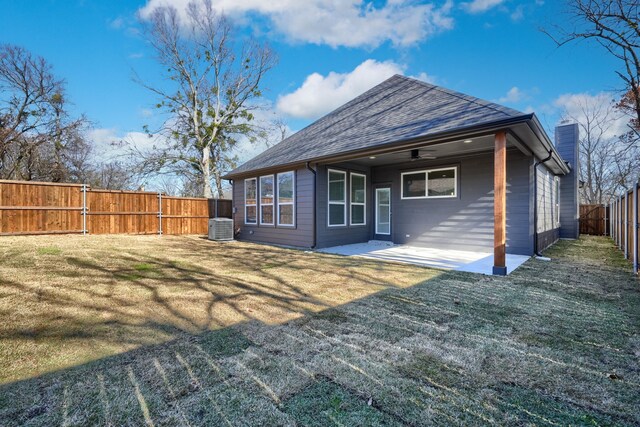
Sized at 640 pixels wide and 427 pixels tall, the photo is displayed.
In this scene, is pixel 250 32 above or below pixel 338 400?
above

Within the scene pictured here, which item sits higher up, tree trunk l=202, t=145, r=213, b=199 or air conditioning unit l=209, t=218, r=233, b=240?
tree trunk l=202, t=145, r=213, b=199

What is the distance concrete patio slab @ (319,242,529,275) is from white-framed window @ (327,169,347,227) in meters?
0.80

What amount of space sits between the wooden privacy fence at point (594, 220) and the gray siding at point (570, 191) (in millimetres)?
3382

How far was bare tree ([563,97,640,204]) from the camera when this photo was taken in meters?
19.3

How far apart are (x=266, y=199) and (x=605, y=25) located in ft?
37.3

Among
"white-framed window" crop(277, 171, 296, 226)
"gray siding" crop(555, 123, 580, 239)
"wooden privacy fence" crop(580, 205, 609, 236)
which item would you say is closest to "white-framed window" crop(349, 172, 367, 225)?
"white-framed window" crop(277, 171, 296, 226)

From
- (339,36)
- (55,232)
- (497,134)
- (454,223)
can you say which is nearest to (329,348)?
(497,134)

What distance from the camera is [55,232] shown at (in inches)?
354

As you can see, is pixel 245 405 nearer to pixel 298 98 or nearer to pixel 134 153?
pixel 134 153

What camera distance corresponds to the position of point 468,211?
7.73 m

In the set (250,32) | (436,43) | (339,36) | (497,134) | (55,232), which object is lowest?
(55,232)

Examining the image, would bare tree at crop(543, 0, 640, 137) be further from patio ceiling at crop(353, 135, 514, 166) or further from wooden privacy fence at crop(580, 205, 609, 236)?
wooden privacy fence at crop(580, 205, 609, 236)

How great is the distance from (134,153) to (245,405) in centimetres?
1793

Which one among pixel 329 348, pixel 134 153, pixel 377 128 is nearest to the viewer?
pixel 329 348
